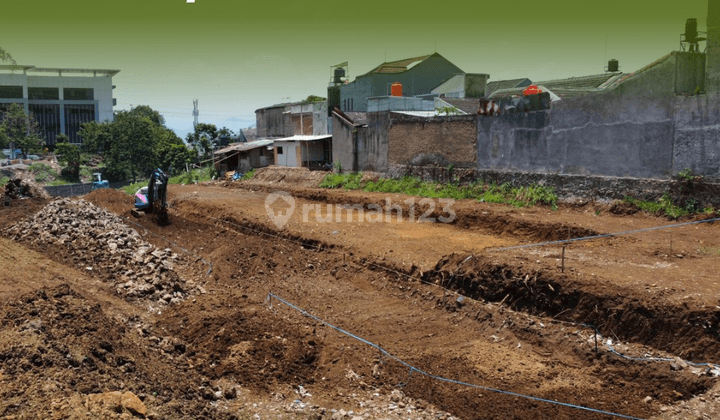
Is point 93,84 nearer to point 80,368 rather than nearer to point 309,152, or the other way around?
point 309,152

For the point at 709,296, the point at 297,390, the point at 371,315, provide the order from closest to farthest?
the point at 297,390 < the point at 709,296 < the point at 371,315

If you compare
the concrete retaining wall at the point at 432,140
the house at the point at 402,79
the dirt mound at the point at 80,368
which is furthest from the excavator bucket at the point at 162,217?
the house at the point at 402,79

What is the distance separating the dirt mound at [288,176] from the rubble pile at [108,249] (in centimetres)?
1319

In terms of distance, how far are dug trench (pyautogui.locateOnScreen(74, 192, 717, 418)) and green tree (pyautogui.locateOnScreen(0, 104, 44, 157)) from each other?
5341cm

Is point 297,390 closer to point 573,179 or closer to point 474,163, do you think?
point 573,179

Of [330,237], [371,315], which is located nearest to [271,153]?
[330,237]

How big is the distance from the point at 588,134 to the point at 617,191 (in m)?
2.10

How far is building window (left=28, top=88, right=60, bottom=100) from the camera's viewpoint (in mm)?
69875

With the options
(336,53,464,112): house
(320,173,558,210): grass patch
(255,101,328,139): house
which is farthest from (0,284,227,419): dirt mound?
(336,53,464,112): house

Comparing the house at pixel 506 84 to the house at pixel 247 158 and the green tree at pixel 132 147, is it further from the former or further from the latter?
the green tree at pixel 132 147

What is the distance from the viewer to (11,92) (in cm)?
6912

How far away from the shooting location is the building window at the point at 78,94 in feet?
236

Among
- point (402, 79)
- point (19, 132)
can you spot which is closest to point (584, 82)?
point (402, 79)

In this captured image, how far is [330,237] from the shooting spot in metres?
16.3
